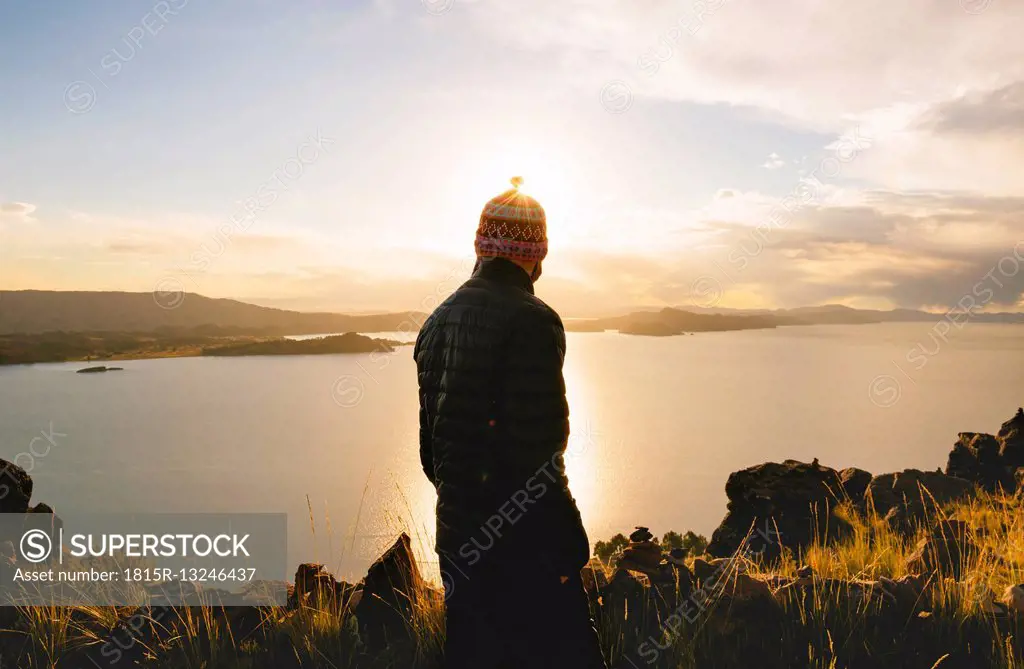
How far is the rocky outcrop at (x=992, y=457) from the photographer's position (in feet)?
36.9

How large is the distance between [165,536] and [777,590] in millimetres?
5345

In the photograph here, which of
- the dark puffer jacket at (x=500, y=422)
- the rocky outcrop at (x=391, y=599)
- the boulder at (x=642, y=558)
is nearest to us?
the dark puffer jacket at (x=500, y=422)

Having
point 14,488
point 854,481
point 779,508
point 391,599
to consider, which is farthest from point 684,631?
point 14,488

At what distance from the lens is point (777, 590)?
6.02 metres

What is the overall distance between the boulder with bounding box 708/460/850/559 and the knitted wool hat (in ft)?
19.1

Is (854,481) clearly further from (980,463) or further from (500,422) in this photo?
(500,422)

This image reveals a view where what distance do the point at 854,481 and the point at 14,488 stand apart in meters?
9.88

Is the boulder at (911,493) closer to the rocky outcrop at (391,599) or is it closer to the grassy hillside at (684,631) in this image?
the grassy hillside at (684,631)

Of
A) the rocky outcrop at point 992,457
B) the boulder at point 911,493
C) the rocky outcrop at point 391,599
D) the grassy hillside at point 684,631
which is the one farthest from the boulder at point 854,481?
the rocky outcrop at point 391,599

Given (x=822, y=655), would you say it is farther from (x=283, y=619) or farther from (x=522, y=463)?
(x=283, y=619)

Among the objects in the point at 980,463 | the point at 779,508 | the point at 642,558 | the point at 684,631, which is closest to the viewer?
the point at 684,631

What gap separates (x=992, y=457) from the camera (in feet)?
37.5

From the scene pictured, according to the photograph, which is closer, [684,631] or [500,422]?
[500,422]

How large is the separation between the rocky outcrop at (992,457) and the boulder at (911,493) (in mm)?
530
